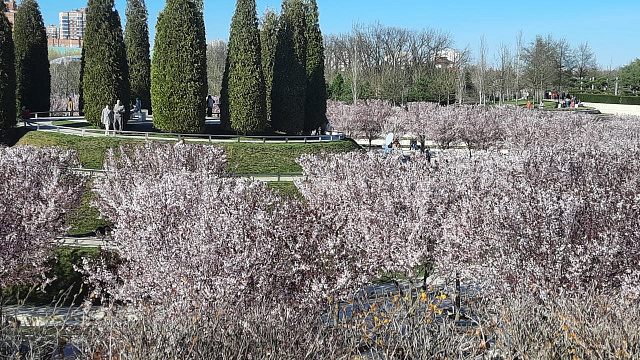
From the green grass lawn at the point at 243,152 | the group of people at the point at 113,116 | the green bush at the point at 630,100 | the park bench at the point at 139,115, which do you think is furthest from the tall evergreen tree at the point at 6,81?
the green bush at the point at 630,100

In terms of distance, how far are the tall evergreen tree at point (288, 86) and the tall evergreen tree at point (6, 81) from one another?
11.1 metres

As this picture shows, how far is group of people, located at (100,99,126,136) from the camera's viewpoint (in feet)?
81.0

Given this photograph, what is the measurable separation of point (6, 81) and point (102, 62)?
422cm

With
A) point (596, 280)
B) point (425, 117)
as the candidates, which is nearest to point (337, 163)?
point (596, 280)

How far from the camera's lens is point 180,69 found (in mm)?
24750

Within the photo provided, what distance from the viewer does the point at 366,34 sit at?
279ft

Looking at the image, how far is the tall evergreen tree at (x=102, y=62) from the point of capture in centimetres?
2616

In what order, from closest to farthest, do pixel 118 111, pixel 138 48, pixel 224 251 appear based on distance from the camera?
pixel 224 251
pixel 118 111
pixel 138 48

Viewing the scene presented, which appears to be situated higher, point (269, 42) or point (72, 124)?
point (269, 42)

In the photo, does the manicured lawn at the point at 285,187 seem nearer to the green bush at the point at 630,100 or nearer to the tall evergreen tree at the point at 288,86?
the tall evergreen tree at the point at 288,86

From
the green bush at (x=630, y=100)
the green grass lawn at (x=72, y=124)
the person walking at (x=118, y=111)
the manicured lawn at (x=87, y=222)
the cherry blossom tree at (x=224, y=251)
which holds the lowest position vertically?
the manicured lawn at (x=87, y=222)

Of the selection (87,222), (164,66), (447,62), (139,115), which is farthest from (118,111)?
(447,62)

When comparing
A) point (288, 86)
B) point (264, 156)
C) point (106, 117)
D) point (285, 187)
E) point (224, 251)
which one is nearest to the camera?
point (224, 251)

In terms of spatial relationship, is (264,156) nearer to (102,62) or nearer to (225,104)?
(225,104)
